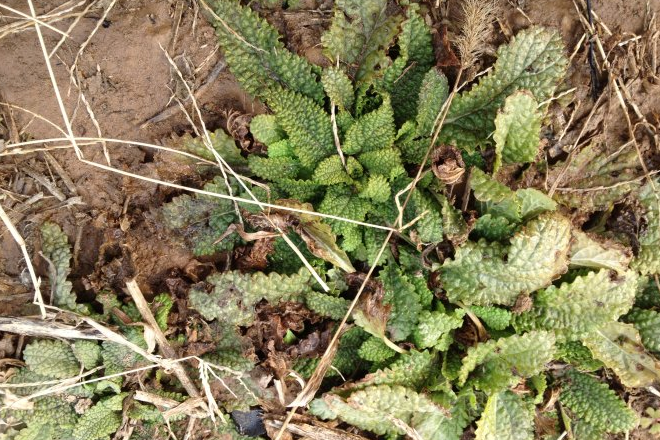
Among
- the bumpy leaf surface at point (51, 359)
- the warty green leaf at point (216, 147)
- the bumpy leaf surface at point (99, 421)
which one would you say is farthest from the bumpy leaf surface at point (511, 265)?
the bumpy leaf surface at point (51, 359)

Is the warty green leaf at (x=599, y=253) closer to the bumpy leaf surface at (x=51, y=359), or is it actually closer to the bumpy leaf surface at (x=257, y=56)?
the bumpy leaf surface at (x=257, y=56)

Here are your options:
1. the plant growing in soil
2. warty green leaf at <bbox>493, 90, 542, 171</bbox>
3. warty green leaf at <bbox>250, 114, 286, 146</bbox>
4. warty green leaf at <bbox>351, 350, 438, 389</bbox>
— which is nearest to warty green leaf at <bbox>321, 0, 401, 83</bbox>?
the plant growing in soil

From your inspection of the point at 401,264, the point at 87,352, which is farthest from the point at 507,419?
the point at 87,352

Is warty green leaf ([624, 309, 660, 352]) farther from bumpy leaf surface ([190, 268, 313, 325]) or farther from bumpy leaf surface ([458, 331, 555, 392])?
bumpy leaf surface ([190, 268, 313, 325])

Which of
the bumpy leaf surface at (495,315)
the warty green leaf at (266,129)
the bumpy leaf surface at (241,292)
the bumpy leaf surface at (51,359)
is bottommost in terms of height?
the bumpy leaf surface at (51,359)

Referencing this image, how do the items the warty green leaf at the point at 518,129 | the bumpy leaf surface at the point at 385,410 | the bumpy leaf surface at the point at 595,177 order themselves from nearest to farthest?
1. the warty green leaf at the point at 518,129
2. the bumpy leaf surface at the point at 385,410
3. the bumpy leaf surface at the point at 595,177

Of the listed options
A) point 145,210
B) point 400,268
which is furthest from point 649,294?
point 145,210

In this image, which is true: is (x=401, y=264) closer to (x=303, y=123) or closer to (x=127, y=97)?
(x=303, y=123)

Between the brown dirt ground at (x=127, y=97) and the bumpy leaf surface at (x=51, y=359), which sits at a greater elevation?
the brown dirt ground at (x=127, y=97)
